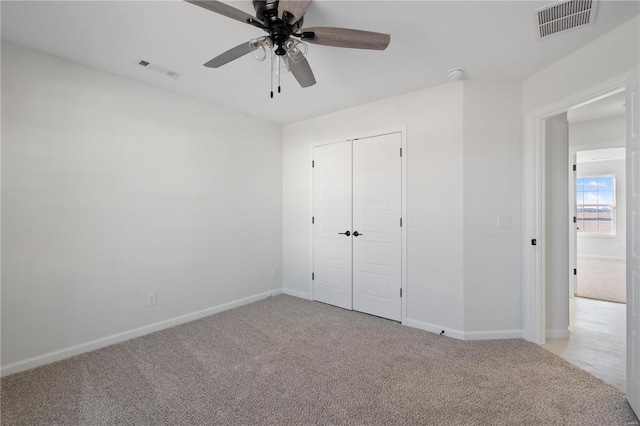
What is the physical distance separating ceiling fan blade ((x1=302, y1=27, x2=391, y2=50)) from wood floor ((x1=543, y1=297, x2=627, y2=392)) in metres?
2.91

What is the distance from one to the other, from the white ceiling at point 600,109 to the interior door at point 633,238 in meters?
2.06

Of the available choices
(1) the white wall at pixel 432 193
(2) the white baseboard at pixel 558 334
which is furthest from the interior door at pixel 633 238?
(1) the white wall at pixel 432 193

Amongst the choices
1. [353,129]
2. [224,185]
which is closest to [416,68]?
[353,129]

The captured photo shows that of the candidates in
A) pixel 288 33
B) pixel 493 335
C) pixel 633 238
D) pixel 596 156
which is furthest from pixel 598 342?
pixel 596 156

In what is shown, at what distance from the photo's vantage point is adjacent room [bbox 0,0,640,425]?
1.85 meters

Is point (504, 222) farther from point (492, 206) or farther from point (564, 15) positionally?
point (564, 15)

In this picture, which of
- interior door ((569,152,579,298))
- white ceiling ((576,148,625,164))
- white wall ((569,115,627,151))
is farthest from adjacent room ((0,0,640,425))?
white ceiling ((576,148,625,164))

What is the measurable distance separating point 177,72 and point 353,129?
2.00m

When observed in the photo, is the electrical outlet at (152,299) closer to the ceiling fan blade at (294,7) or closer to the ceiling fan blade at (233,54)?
the ceiling fan blade at (233,54)

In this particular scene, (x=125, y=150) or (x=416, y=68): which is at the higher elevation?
(x=416, y=68)

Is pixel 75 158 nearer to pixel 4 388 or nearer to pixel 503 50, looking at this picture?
pixel 4 388

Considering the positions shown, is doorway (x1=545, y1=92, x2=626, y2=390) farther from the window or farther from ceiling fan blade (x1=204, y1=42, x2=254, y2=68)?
ceiling fan blade (x1=204, y1=42, x2=254, y2=68)

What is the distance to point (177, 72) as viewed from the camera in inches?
104

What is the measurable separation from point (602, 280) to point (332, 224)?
4808 mm
